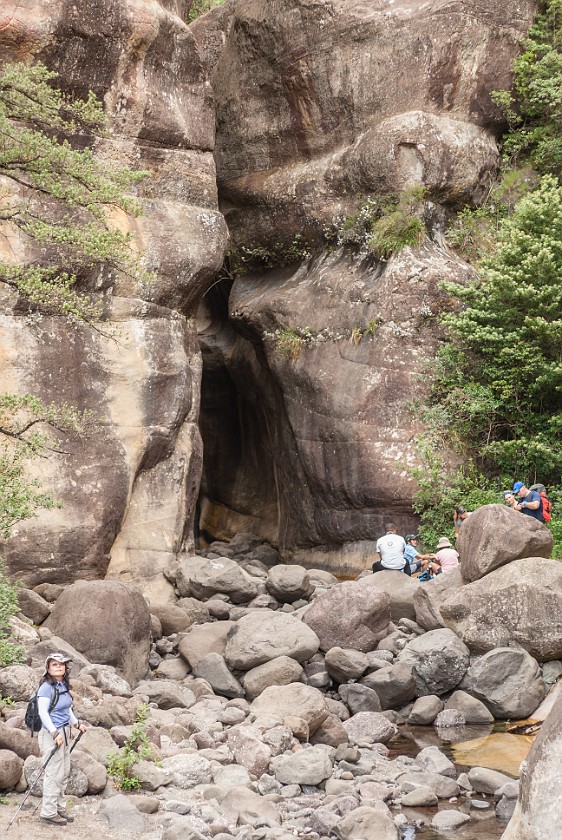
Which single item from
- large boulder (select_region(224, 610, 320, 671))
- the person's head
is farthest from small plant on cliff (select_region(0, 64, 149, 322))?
the person's head

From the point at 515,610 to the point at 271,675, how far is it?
3.41 m

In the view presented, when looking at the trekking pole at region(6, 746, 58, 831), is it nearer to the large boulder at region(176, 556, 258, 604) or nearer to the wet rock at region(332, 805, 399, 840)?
the wet rock at region(332, 805, 399, 840)

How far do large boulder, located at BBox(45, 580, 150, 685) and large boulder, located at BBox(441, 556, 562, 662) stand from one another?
427 cm

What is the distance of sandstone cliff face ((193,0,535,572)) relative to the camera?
2062cm

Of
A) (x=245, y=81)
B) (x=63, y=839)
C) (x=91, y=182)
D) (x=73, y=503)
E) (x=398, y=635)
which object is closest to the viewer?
(x=63, y=839)

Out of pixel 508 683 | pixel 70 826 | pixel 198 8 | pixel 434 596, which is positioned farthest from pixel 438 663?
pixel 198 8

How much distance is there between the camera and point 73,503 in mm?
16984

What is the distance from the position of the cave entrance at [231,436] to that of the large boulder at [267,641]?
10870 mm

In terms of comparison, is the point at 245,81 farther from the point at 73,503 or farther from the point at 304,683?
the point at 304,683

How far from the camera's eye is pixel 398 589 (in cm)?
1616

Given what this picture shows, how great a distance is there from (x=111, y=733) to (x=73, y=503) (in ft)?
22.5

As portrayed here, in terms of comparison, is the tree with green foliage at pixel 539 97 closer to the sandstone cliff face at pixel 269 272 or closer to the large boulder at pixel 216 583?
the sandstone cliff face at pixel 269 272

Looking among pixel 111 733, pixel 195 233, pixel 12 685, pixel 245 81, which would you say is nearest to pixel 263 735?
pixel 111 733

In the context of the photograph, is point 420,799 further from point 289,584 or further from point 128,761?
point 289,584
